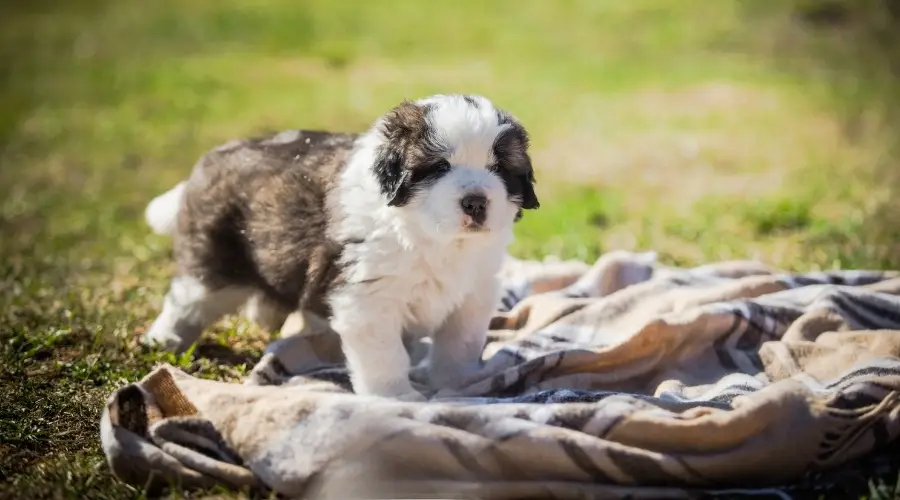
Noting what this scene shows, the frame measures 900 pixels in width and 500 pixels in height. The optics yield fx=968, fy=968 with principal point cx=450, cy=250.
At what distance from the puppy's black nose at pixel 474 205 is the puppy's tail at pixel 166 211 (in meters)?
1.80

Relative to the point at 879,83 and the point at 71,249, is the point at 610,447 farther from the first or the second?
the point at 879,83

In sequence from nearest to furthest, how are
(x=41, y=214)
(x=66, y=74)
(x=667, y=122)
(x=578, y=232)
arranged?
(x=578, y=232), (x=41, y=214), (x=667, y=122), (x=66, y=74)

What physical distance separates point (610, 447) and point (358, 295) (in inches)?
48.6

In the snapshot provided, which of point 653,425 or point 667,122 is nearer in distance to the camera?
point 653,425

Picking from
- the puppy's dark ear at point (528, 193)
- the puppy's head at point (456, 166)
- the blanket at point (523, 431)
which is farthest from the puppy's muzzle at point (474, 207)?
the blanket at point (523, 431)

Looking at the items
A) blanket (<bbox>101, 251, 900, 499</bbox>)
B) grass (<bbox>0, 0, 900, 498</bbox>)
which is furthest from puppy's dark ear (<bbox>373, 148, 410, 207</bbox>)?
grass (<bbox>0, 0, 900, 498</bbox>)

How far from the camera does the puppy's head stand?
3682 millimetres

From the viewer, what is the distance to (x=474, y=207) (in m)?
3.65

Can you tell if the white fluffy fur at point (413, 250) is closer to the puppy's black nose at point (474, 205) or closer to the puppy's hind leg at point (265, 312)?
the puppy's black nose at point (474, 205)

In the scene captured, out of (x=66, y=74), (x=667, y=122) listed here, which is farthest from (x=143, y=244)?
(x=66, y=74)

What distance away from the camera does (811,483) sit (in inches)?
134

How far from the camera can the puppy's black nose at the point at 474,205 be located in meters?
3.64

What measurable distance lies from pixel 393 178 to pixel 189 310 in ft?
4.99

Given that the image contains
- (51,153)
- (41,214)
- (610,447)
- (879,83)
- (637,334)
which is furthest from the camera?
(879,83)
